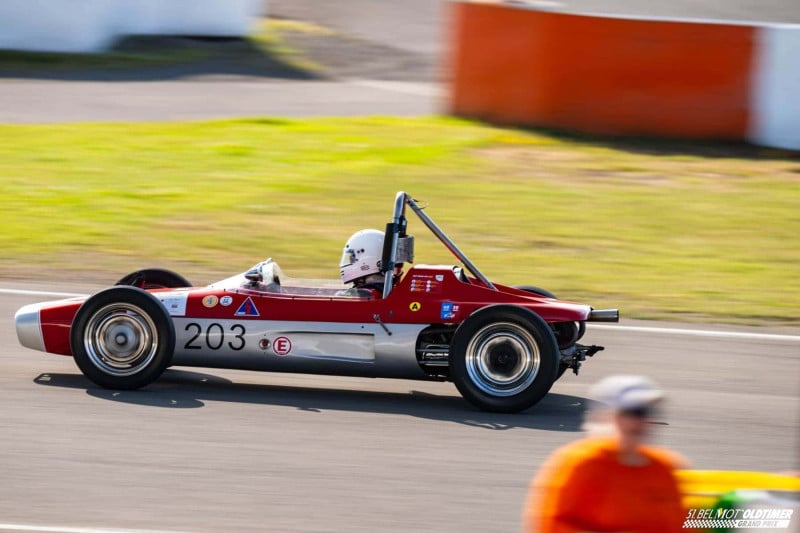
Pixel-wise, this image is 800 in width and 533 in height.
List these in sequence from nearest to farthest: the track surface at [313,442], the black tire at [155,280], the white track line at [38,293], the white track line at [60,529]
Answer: the white track line at [60,529], the track surface at [313,442], the black tire at [155,280], the white track line at [38,293]

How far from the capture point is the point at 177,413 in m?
8.03

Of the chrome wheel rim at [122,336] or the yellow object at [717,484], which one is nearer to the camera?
the yellow object at [717,484]

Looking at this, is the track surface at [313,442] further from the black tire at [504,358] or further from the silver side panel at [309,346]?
the silver side panel at [309,346]

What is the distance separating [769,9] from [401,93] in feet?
24.6

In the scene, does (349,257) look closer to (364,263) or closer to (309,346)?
(364,263)

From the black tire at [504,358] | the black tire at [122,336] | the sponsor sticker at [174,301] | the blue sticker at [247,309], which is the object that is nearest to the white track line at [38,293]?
the sponsor sticker at [174,301]

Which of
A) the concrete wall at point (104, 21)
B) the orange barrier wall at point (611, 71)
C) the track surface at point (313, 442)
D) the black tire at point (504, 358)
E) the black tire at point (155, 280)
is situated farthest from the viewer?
the concrete wall at point (104, 21)

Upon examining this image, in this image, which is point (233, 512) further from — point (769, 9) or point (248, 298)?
point (769, 9)

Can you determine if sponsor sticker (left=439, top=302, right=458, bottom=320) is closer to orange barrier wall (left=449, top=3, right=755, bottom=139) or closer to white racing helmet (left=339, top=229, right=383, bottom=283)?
white racing helmet (left=339, top=229, right=383, bottom=283)

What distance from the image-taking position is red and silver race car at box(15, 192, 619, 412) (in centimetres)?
830

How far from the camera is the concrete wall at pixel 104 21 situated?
87.9ft

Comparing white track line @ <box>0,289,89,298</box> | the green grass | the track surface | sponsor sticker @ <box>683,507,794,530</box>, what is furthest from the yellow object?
white track line @ <box>0,289,89,298</box>

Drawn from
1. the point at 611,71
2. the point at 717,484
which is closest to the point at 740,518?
the point at 717,484

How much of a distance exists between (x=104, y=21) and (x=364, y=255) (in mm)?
20773
